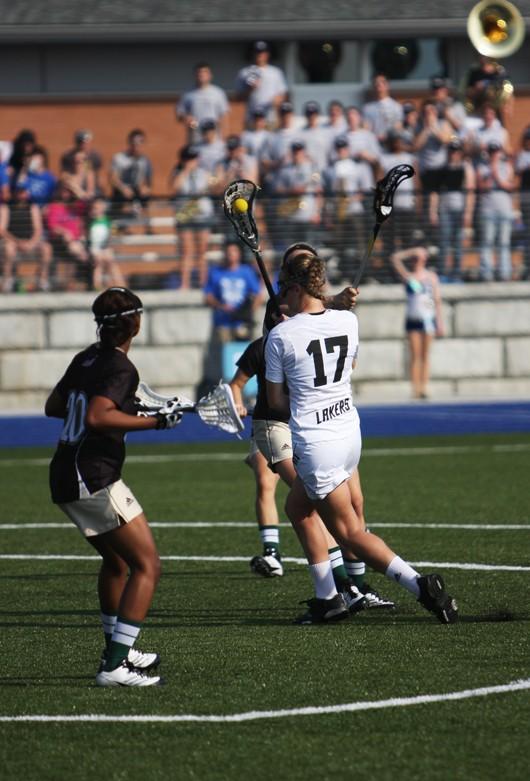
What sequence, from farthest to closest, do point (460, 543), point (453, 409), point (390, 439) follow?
1. point (453, 409)
2. point (390, 439)
3. point (460, 543)

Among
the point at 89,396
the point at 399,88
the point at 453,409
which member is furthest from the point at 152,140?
the point at 89,396

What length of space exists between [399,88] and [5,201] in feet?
32.1

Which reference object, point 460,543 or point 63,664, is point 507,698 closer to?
point 63,664

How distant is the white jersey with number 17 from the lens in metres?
8.09

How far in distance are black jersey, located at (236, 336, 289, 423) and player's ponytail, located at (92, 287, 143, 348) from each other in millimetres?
2779

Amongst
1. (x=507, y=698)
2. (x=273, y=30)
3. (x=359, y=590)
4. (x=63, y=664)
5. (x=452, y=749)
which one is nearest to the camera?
(x=452, y=749)

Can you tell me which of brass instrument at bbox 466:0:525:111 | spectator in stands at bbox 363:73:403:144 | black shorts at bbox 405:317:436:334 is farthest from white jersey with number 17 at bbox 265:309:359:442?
brass instrument at bbox 466:0:525:111

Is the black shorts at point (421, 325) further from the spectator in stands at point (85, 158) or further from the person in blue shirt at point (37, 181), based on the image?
the person in blue shirt at point (37, 181)

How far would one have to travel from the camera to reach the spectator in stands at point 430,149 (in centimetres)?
2306

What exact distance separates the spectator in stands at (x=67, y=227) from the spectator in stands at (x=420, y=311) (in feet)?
14.7

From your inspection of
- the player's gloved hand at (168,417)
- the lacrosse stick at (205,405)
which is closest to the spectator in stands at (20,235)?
the lacrosse stick at (205,405)

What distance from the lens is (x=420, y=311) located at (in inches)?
893

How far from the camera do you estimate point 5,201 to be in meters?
22.5

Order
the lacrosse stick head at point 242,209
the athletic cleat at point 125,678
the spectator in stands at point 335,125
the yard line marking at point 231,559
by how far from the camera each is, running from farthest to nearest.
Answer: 1. the spectator in stands at point 335,125
2. the yard line marking at point 231,559
3. the lacrosse stick head at point 242,209
4. the athletic cleat at point 125,678
